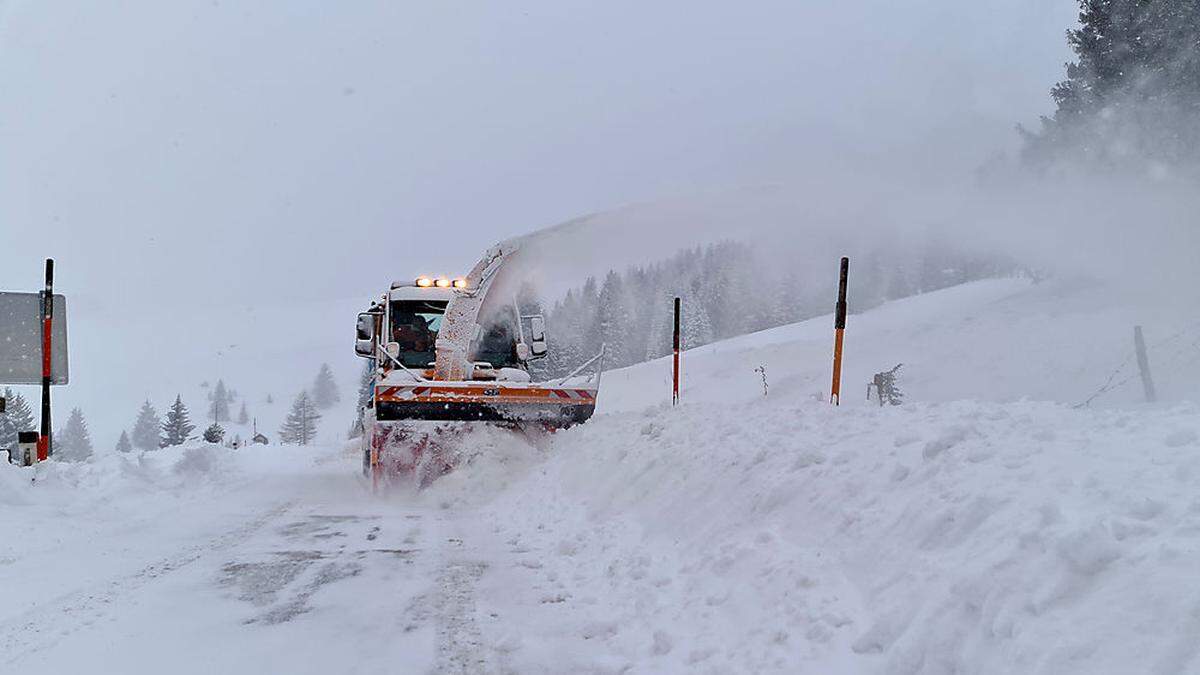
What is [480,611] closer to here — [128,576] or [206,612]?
[206,612]

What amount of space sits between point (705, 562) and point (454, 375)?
22.5ft

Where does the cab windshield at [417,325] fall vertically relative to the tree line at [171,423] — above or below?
above

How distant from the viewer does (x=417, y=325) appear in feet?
41.3

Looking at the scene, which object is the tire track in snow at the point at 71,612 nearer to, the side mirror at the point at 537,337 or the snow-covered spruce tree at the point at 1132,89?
the side mirror at the point at 537,337

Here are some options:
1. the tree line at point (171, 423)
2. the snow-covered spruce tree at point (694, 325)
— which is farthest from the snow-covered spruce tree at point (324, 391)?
the snow-covered spruce tree at point (694, 325)

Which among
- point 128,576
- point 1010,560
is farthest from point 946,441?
point 128,576

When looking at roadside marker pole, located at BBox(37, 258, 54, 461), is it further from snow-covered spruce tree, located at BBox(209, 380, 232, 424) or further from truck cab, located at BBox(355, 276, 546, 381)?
snow-covered spruce tree, located at BBox(209, 380, 232, 424)

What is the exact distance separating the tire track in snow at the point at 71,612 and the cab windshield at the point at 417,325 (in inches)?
243

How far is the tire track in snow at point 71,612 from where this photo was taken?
159 inches

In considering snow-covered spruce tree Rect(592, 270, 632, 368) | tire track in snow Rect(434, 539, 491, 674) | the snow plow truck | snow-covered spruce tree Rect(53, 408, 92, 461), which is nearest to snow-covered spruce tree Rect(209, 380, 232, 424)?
snow-covered spruce tree Rect(53, 408, 92, 461)

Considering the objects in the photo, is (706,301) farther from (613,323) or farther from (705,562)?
(705,562)

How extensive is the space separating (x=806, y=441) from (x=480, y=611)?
2492mm

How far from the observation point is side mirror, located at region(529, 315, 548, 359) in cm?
1228

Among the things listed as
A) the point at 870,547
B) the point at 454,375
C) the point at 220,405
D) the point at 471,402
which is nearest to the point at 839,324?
the point at 870,547
